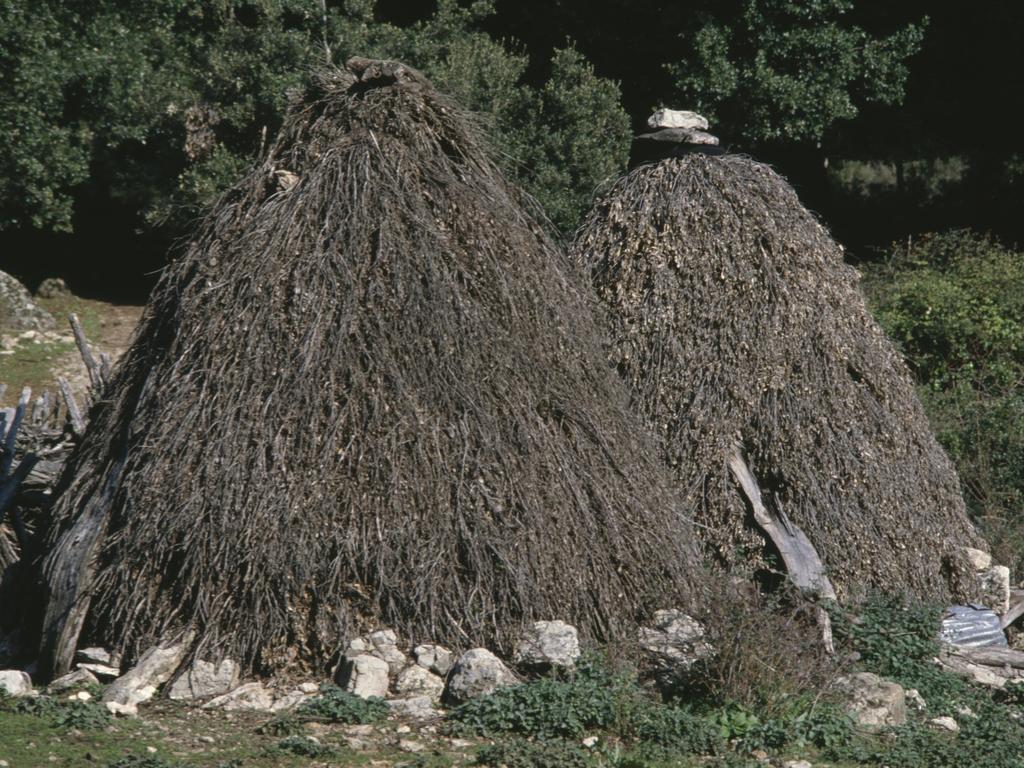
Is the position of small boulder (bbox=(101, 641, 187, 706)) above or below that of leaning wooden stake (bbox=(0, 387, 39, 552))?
below

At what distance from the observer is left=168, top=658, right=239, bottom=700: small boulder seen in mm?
6094

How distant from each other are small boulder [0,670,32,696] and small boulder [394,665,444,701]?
1.81 meters

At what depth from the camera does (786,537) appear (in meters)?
7.68

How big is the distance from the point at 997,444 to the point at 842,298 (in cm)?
376

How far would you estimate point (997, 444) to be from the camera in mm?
11086

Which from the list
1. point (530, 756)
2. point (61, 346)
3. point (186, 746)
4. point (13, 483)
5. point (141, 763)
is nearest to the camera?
point (141, 763)

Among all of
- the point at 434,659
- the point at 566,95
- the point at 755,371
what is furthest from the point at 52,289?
the point at 434,659

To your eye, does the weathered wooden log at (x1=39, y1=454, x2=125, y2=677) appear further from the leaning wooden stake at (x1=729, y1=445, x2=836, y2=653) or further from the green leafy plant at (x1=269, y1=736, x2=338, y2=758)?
the leaning wooden stake at (x1=729, y1=445, x2=836, y2=653)

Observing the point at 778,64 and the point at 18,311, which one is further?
the point at 778,64

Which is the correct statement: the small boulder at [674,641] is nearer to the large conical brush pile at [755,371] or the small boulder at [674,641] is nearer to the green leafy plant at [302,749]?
the large conical brush pile at [755,371]

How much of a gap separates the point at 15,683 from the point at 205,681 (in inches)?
38.0

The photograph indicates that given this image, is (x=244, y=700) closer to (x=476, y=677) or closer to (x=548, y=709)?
(x=476, y=677)

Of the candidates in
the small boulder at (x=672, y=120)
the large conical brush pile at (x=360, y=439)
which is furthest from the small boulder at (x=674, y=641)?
the small boulder at (x=672, y=120)

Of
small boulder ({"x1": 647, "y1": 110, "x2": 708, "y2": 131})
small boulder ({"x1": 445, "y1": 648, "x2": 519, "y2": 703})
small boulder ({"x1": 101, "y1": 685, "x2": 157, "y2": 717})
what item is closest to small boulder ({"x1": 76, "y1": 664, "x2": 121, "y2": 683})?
small boulder ({"x1": 101, "y1": 685, "x2": 157, "y2": 717})
